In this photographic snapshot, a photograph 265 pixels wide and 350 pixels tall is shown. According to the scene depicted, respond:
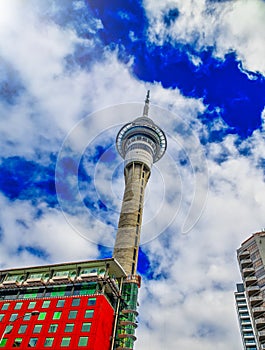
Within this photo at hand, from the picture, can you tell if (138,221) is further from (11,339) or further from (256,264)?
(11,339)

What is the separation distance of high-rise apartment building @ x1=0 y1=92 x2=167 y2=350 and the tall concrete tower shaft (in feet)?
3.06

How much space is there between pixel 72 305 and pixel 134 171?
5522cm

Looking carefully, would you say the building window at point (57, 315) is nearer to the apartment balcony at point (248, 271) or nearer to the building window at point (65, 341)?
the building window at point (65, 341)

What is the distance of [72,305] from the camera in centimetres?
5428

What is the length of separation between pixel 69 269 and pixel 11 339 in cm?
1620

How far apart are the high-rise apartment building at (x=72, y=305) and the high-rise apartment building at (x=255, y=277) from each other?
75.7ft

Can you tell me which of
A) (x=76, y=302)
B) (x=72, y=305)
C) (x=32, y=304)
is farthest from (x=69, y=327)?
(x=32, y=304)

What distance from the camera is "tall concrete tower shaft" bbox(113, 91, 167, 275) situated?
8156cm

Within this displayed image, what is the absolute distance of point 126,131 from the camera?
393 ft

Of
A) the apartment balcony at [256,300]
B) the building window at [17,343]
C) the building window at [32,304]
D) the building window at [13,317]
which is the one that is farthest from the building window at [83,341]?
the apartment balcony at [256,300]

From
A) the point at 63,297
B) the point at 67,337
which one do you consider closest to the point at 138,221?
the point at 63,297

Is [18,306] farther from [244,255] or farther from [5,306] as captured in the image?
[244,255]

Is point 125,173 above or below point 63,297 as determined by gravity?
above

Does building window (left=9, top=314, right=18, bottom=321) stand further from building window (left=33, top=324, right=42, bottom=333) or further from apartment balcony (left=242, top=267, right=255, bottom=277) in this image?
apartment balcony (left=242, top=267, right=255, bottom=277)
